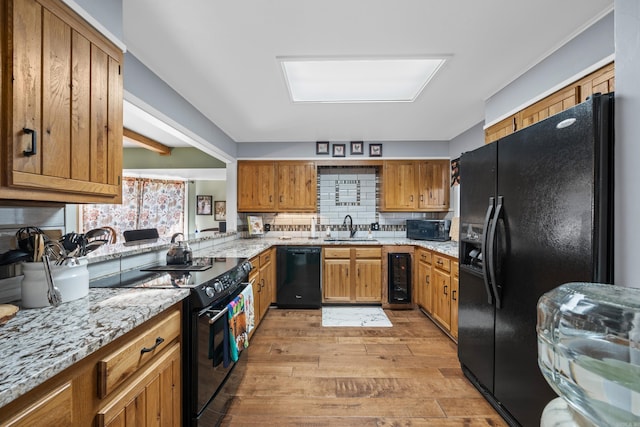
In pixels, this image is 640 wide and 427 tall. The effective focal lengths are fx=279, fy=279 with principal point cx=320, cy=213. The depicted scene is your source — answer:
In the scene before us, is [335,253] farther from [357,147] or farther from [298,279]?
[357,147]

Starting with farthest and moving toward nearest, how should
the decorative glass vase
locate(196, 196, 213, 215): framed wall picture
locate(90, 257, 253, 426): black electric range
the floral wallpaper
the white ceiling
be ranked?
locate(196, 196, 213, 215): framed wall picture, the floral wallpaper, the white ceiling, locate(90, 257, 253, 426): black electric range, the decorative glass vase

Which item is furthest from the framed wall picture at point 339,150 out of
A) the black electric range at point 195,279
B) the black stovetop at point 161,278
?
the black stovetop at point 161,278

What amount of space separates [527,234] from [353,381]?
1.61 meters

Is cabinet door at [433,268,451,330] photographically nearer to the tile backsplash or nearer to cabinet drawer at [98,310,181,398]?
the tile backsplash

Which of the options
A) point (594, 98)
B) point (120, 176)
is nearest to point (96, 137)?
point (120, 176)

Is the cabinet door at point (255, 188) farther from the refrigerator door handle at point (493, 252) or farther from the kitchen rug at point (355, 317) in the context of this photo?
the refrigerator door handle at point (493, 252)

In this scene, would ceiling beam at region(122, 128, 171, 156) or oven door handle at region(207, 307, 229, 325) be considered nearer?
oven door handle at region(207, 307, 229, 325)

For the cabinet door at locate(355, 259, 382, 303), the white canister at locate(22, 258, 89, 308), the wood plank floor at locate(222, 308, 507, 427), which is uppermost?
the white canister at locate(22, 258, 89, 308)

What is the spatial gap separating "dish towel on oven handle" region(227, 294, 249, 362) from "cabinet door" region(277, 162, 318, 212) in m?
2.50

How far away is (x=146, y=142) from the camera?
4.46 metres

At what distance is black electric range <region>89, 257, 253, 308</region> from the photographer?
4.83 ft

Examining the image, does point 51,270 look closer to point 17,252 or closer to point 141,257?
point 17,252

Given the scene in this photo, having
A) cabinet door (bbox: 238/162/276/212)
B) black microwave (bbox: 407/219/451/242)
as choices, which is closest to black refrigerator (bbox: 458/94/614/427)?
black microwave (bbox: 407/219/451/242)

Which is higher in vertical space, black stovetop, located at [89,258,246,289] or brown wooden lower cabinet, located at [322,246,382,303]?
black stovetop, located at [89,258,246,289]
